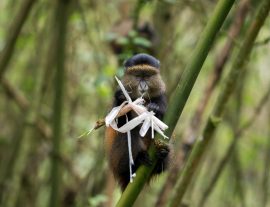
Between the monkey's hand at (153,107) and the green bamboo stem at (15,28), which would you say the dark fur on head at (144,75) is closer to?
the monkey's hand at (153,107)

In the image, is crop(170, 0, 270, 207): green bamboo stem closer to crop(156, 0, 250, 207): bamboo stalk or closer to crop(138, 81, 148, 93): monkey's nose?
crop(138, 81, 148, 93): monkey's nose

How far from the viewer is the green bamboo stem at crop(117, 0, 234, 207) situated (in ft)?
6.59

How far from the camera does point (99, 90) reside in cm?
486

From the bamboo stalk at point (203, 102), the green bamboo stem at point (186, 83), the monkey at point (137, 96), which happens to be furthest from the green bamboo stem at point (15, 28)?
the green bamboo stem at point (186, 83)

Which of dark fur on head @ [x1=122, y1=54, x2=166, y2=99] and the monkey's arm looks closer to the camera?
the monkey's arm

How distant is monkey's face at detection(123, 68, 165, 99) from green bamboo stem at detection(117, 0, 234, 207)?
944mm

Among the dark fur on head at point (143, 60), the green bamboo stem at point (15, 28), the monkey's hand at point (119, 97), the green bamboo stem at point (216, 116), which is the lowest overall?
the green bamboo stem at point (216, 116)

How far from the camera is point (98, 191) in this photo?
5.14m

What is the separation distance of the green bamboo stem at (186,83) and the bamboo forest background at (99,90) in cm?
89

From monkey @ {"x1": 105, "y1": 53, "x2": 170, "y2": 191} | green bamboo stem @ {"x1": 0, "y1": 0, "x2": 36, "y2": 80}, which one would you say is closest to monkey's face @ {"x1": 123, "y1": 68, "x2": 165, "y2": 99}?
monkey @ {"x1": 105, "y1": 53, "x2": 170, "y2": 191}

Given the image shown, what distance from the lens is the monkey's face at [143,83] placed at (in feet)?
9.89

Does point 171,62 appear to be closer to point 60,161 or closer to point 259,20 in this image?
point 60,161

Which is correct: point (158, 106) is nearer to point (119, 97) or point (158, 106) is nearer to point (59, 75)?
point (119, 97)

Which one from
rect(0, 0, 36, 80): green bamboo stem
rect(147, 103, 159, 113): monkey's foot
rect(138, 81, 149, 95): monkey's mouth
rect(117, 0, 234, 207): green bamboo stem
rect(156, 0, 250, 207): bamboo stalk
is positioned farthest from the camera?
rect(156, 0, 250, 207): bamboo stalk
